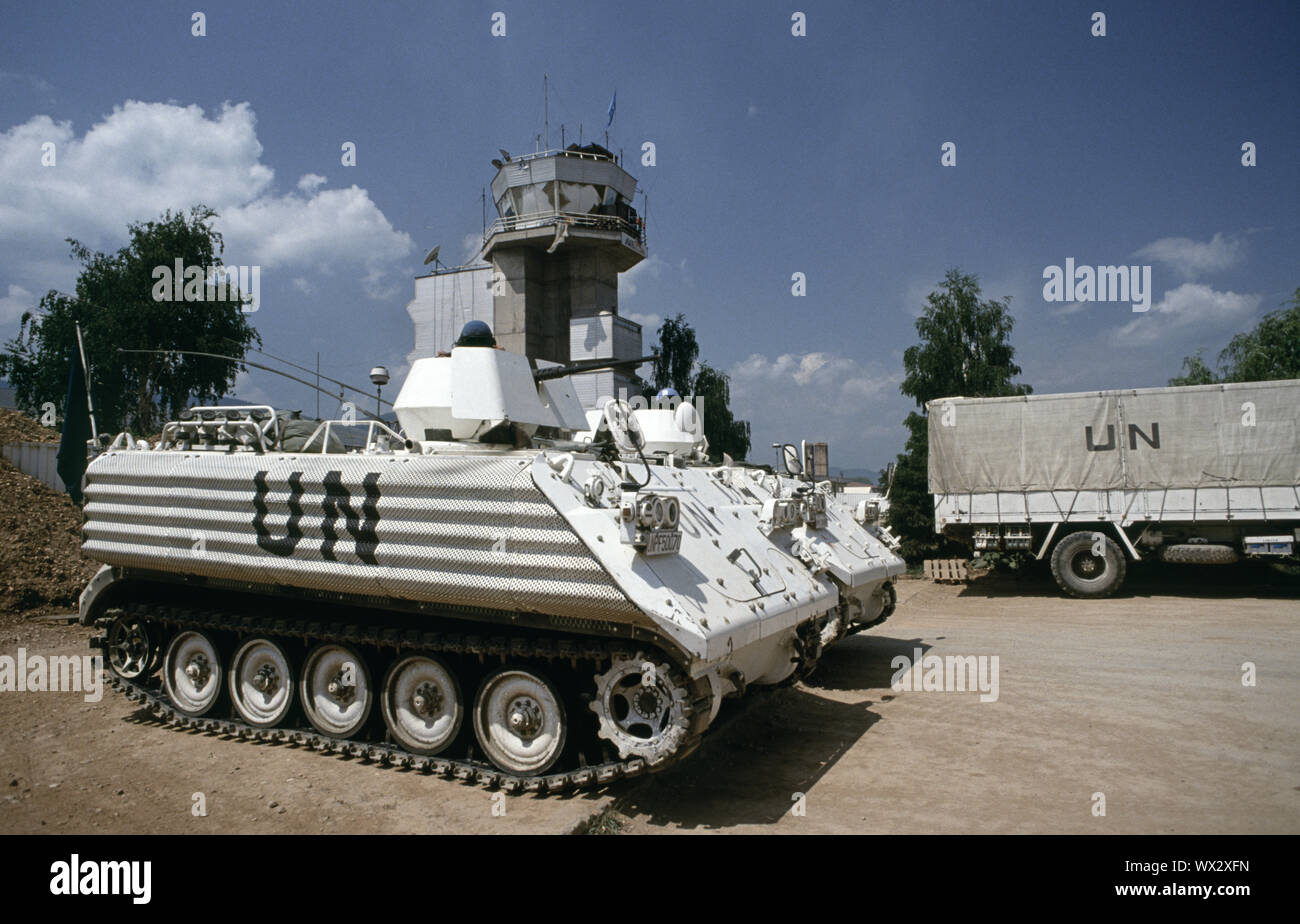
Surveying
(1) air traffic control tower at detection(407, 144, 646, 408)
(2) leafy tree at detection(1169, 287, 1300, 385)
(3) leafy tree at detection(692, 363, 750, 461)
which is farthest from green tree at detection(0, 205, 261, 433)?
(2) leafy tree at detection(1169, 287, 1300, 385)

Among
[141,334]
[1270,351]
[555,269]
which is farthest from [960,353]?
[141,334]

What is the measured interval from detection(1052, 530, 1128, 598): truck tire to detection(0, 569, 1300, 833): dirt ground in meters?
5.30

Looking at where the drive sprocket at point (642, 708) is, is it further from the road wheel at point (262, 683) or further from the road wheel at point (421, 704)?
the road wheel at point (262, 683)

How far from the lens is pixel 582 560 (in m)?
Result: 5.19

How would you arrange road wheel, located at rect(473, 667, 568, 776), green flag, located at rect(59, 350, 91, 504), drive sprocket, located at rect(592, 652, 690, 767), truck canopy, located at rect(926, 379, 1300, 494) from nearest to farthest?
drive sprocket, located at rect(592, 652, 690, 767)
road wheel, located at rect(473, 667, 568, 776)
green flag, located at rect(59, 350, 91, 504)
truck canopy, located at rect(926, 379, 1300, 494)

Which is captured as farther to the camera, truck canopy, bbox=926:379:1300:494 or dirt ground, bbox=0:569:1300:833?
truck canopy, bbox=926:379:1300:494

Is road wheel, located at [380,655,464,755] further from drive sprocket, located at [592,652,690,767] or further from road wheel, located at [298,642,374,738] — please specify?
drive sprocket, located at [592,652,690,767]

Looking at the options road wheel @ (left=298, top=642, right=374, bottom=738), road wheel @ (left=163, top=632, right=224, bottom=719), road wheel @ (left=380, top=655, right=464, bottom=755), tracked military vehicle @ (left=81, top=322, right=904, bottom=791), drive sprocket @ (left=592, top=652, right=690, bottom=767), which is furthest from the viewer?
road wheel @ (left=163, top=632, right=224, bottom=719)

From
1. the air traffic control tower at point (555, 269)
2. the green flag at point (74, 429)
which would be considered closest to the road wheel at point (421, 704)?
the green flag at point (74, 429)

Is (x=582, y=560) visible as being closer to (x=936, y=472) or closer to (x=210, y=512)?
(x=210, y=512)

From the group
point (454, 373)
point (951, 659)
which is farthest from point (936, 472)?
point (454, 373)

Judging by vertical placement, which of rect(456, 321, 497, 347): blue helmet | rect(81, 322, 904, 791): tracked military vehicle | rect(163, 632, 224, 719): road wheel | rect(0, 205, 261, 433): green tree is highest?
rect(0, 205, 261, 433): green tree

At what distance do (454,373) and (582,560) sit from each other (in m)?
2.51

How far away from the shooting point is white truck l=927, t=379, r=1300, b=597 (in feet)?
47.9
